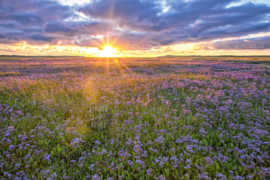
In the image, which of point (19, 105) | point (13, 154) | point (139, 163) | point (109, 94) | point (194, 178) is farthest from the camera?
point (109, 94)

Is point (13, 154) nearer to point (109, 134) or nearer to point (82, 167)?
point (82, 167)

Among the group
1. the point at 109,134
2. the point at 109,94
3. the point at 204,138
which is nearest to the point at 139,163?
the point at 109,134

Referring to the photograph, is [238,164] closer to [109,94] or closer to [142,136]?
[142,136]

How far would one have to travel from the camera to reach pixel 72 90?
9.52 meters

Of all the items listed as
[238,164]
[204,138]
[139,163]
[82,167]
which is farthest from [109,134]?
[238,164]

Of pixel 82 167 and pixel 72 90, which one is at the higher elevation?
pixel 72 90

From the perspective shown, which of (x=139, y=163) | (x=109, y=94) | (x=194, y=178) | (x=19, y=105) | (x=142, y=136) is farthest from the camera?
(x=109, y=94)

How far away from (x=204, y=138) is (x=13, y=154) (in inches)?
211

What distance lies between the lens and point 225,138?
4539 millimetres

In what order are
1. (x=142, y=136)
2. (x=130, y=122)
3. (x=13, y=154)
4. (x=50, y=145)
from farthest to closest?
(x=130, y=122)
(x=142, y=136)
(x=50, y=145)
(x=13, y=154)

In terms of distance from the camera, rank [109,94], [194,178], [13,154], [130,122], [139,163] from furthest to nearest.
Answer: [109,94]
[130,122]
[13,154]
[139,163]
[194,178]

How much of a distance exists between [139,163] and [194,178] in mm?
1207

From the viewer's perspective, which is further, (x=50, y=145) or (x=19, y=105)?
(x=19, y=105)

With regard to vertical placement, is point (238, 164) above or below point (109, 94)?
below
